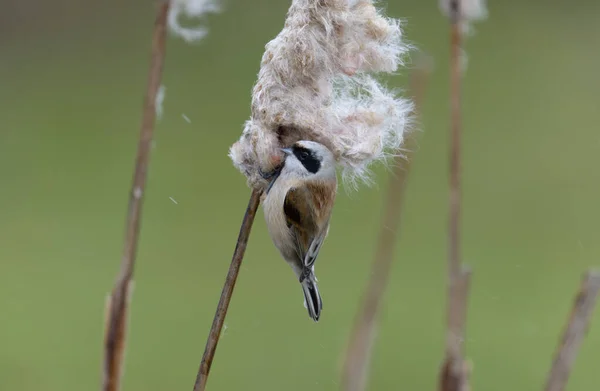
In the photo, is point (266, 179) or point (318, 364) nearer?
point (266, 179)

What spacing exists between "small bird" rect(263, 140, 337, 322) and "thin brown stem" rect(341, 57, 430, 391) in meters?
0.07

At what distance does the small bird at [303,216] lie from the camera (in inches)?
53.7

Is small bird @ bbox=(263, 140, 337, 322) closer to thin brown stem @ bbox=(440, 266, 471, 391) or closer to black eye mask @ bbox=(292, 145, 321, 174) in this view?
black eye mask @ bbox=(292, 145, 321, 174)

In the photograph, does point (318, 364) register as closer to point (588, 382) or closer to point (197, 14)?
point (588, 382)

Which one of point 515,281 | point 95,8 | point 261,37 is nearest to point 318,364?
point 515,281

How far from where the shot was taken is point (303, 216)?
1.45m

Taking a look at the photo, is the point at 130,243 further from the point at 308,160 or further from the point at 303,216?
the point at 303,216

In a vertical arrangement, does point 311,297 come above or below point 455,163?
below

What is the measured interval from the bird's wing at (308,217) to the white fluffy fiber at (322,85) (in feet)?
0.41

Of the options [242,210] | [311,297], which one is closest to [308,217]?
[311,297]

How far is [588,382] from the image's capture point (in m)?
4.00

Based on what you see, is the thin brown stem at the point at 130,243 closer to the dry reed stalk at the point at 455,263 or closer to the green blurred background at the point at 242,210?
the dry reed stalk at the point at 455,263

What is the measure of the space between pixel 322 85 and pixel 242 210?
4563 millimetres

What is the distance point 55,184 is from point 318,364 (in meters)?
3.04
